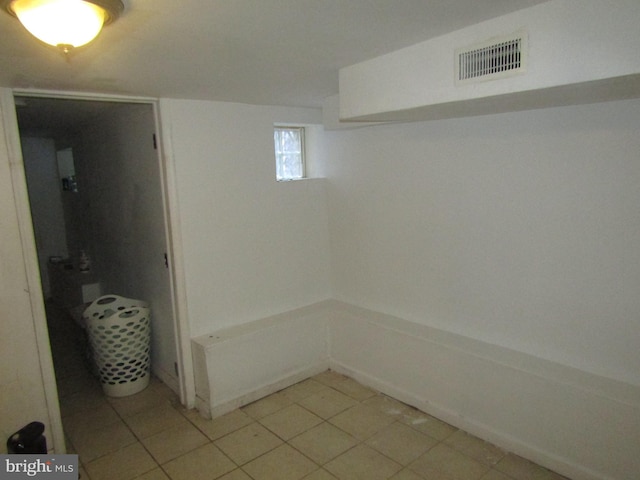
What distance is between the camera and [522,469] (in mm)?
2219

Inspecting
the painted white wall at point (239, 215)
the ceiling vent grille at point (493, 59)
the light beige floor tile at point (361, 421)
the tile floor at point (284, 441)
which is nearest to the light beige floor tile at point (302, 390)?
the tile floor at point (284, 441)

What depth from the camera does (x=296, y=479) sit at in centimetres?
224

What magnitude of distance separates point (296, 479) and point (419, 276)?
147 centimetres

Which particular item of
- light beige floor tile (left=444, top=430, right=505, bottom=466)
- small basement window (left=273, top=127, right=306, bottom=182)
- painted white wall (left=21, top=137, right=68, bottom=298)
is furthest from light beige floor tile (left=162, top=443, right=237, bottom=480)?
painted white wall (left=21, top=137, right=68, bottom=298)

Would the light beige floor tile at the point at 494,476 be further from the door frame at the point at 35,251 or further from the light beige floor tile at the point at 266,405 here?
the door frame at the point at 35,251

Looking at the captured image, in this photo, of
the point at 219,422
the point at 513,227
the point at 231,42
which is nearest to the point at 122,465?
the point at 219,422

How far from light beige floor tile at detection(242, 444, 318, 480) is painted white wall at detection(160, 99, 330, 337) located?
3.20ft

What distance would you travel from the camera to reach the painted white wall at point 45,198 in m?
5.57

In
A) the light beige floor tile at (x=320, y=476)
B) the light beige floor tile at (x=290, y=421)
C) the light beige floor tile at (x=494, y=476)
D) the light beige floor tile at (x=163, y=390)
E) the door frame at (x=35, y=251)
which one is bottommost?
the light beige floor tile at (x=320, y=476)

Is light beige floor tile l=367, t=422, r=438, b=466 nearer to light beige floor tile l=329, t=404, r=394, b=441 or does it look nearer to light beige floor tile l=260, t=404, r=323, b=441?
light beige floor tile l=329, t=404, r=394, b=441

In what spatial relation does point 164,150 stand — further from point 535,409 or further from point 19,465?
point 535,409

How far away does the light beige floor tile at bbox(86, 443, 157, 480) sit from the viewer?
7.63 feet

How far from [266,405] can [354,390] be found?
65 cm

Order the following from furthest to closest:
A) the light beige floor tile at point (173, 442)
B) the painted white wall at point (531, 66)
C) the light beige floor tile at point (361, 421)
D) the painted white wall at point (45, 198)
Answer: the painted white wall at point (45, 198) < the light beige floor tile at point (361, 421) < the light beige floor tile at point (173, 442) < the painted white wall at point (531, 66)
